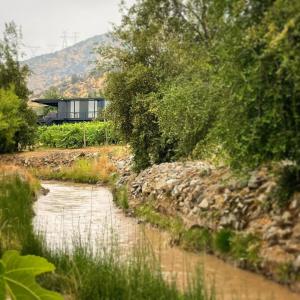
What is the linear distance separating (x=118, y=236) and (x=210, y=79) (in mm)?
5119

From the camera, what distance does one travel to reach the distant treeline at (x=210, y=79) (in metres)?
8.52

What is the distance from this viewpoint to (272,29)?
305 inches

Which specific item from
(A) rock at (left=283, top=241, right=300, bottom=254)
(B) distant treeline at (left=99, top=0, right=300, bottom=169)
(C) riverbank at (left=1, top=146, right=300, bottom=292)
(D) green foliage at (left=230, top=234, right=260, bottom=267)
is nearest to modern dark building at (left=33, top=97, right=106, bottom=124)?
(B) distant treeline at (left=99, top=0, right=300, bottom=169)

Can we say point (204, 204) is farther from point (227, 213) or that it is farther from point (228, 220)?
point (228, 220)

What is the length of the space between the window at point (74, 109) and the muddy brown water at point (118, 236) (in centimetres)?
3957

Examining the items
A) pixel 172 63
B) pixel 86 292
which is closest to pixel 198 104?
pixel 172 63

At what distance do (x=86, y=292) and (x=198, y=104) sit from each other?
9554mm

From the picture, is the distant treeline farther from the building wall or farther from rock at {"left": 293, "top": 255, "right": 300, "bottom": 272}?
the building wall

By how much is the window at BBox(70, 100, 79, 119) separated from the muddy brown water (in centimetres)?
3957

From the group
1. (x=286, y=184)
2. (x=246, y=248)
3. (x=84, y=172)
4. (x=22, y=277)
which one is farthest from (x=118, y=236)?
(x=84, y=172)

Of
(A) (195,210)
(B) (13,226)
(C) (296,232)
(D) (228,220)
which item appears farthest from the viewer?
(A) (195,210)

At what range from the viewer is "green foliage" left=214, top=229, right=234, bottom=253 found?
10.2 m

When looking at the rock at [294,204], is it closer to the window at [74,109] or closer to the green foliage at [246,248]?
the green foliage at [246,248]

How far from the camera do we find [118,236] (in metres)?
10.5
